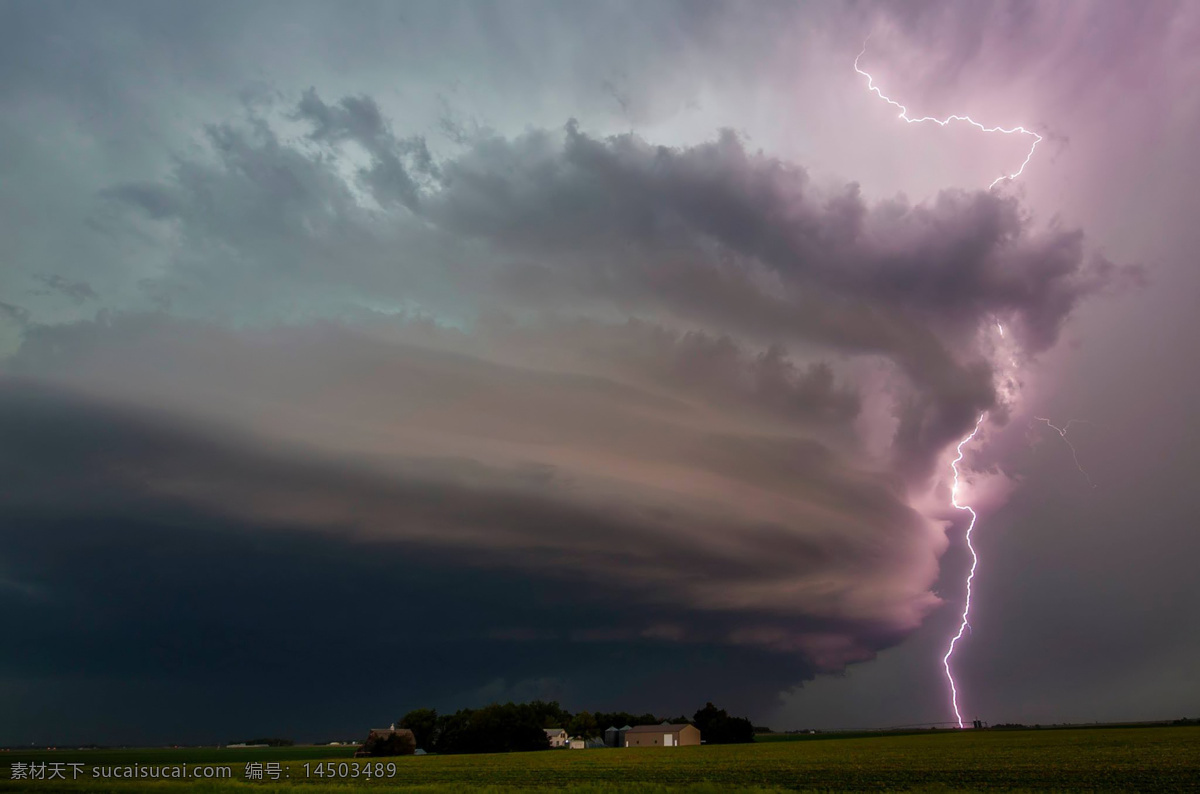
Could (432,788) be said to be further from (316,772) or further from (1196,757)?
(1196,757)

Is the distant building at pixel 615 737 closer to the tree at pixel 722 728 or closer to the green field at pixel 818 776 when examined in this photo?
the tree at pixel 722 728

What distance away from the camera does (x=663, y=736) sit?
126250 mm

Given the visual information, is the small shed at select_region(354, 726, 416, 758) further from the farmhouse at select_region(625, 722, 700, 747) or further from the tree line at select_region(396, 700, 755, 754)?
the farmhouse at select_region(625, 722, 700, 747)

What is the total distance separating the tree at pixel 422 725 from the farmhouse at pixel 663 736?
3326 centimetres

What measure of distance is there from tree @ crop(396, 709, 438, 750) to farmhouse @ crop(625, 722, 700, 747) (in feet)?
109

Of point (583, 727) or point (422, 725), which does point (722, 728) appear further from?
point (422, 725)

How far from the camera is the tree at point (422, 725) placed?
126613mm

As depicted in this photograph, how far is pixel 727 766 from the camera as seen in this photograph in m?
61.2

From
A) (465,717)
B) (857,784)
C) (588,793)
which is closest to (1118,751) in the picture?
(857,784)

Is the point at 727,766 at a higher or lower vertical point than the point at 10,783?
lower

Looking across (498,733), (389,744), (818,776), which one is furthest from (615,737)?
(818,776)

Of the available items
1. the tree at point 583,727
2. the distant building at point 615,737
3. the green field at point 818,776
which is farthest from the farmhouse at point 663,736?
the green field at point 818,776

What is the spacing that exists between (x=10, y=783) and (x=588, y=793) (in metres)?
37.4

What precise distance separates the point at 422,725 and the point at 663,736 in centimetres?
4000
